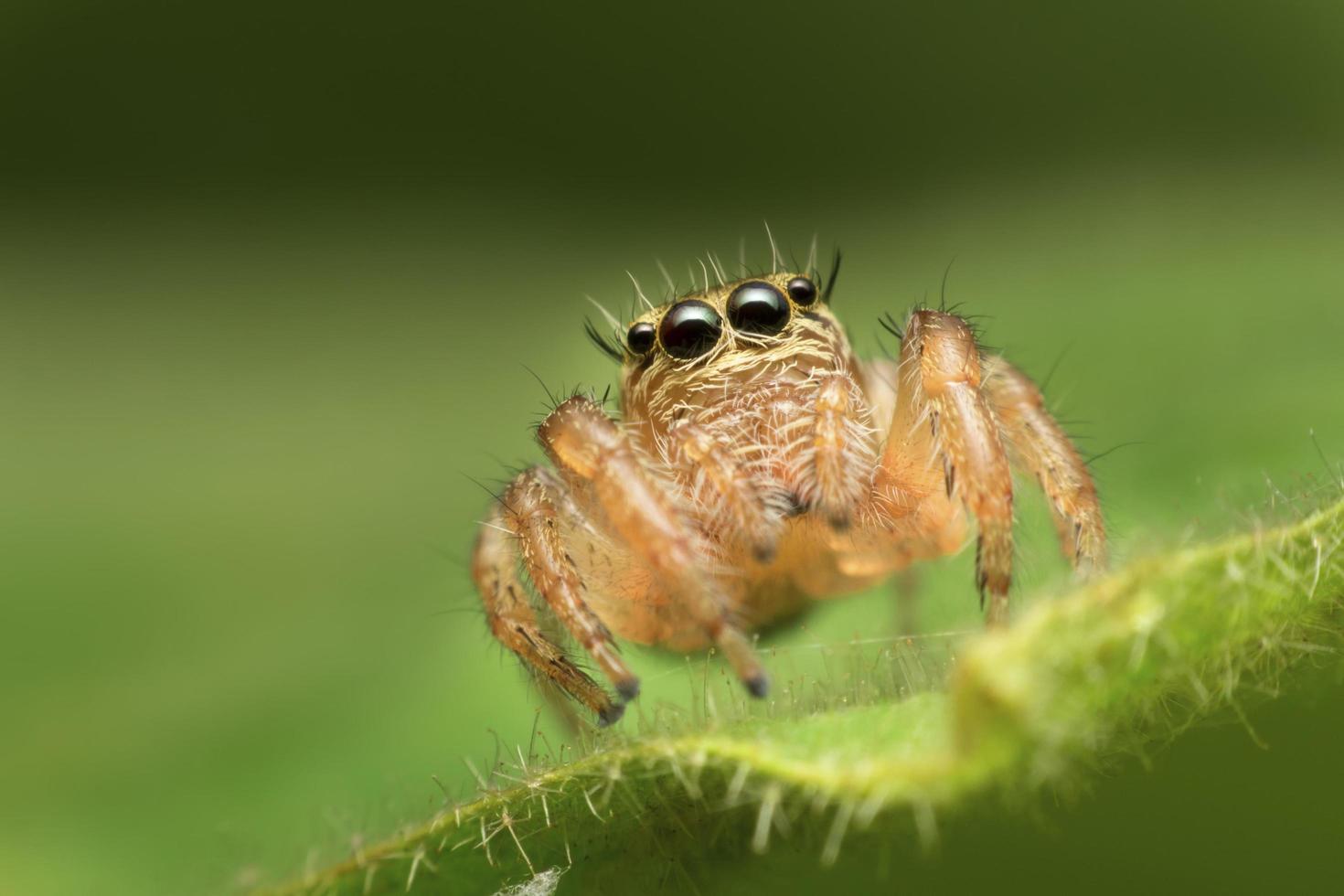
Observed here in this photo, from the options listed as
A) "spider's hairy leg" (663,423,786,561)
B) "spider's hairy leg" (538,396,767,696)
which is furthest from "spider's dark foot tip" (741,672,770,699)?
"spider's hairy leg" (663,423,786,561)

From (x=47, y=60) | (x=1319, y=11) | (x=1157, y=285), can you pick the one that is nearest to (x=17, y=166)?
(x=47, y=60)

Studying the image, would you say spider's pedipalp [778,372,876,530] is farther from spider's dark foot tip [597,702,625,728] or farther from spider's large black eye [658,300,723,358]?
spider's dark foot tip [597,702,625,728]

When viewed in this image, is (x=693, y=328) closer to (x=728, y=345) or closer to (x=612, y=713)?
(x=728, y=345)

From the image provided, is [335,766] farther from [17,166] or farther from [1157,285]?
[17,166]

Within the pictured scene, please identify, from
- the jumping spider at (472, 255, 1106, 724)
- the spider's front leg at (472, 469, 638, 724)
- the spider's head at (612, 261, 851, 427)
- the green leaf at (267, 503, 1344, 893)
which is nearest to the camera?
→ the green leaf at (267, 503, 1344, 893)

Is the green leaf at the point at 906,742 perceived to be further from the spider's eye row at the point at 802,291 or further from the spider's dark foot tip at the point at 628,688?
the spider's eye row at the point at 802,291

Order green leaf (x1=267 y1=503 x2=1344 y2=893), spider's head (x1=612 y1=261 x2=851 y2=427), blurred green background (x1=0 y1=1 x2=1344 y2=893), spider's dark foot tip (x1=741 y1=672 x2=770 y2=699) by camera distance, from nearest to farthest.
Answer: green leaf (x1=267 y1=503 x2=1344 y2=893) → spider's dark foot tip (x1=741 y1=672 x2=770 y2=699) → spider's head (x1=612 y1=261 x2=851 y2=427) → blurred green background (x1=0 y1=1 x2=1344 y2=893)

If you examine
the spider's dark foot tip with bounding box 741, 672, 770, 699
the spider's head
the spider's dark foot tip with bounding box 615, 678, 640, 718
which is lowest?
the spider's dark foot tip with bounding box 615, 678, 640, 718

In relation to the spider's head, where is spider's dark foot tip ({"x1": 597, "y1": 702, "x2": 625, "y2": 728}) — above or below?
below
